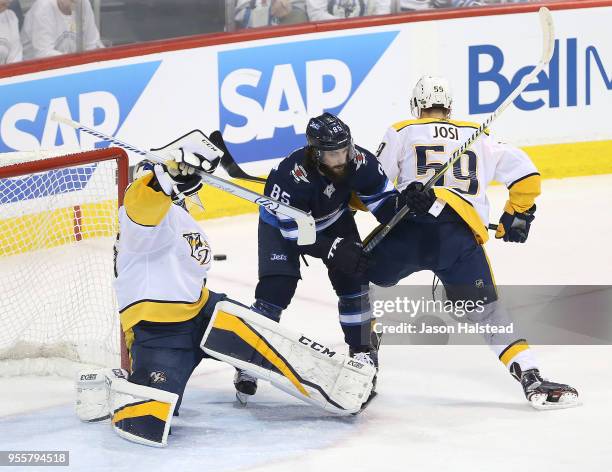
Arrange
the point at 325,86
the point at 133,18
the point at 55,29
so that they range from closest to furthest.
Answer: the point at 55,29, the point at 133,18, the point at 325,86

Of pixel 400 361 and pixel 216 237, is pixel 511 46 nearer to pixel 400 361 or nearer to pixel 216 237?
pixel 216 237

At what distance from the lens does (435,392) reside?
13.5 feet

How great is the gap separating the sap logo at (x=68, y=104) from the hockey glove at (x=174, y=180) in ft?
8.58

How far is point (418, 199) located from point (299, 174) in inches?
15.0

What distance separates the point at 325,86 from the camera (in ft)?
22.2

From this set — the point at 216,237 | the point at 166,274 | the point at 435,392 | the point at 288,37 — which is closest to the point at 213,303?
the point at 166,274

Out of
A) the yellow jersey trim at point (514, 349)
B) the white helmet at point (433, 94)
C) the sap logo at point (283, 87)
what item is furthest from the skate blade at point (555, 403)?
the sap logo at point (283, 87)

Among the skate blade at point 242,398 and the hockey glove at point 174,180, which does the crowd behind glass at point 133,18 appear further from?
the hockey glove at point 174,180

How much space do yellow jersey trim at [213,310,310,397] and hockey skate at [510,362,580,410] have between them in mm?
762

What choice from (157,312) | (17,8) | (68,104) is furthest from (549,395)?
(17,8)

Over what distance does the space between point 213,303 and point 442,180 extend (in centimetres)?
86

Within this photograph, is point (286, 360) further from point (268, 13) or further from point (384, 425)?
point (268, 13)

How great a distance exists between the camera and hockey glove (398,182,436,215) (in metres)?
3.92

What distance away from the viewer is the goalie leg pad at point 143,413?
353cm
